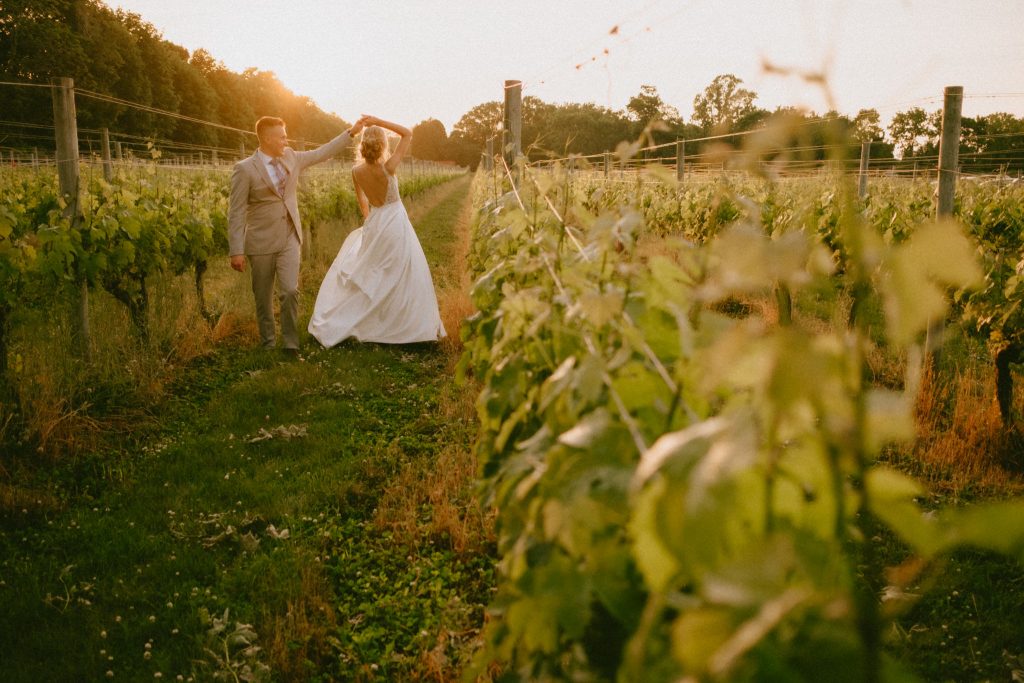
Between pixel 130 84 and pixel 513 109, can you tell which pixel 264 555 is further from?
pixel 130 84

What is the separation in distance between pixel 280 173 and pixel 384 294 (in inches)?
60.3

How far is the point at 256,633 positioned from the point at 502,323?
174 cm

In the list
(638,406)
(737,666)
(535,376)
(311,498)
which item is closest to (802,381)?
(737,666)

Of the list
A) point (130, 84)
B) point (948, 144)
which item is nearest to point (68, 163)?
point (948, 144)

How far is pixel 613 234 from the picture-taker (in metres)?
1.63

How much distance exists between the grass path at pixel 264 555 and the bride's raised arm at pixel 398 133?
9.09 ft

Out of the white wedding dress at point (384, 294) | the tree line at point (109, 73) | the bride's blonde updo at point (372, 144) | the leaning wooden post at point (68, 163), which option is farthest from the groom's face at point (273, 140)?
the tree line at point (109, 73)

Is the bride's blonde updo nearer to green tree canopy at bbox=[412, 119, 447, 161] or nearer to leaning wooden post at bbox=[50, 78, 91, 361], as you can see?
leaning wooden post at bbox=[50, 78, 91, 361]

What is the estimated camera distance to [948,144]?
504 centimetres

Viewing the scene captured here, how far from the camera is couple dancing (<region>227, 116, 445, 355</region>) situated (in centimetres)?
650

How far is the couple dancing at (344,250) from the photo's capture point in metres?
6.50

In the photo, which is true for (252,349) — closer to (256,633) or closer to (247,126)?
(256,633)

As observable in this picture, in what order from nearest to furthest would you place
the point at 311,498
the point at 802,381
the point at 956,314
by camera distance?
the point at 802,381
the point at 311,498
the point at 956,314

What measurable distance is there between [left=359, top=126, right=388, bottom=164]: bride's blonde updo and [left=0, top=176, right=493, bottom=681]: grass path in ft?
8.90
